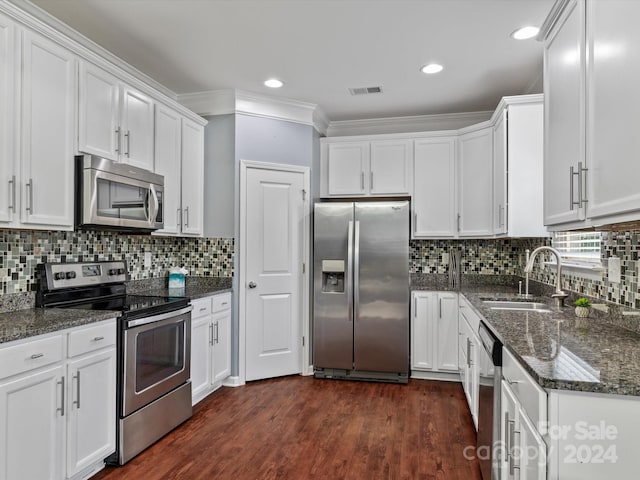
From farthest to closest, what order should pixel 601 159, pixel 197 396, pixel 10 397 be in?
pixel 197 396 < pixel 10 397 < pixel 601 159

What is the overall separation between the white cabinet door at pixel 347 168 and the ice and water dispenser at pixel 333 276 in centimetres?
84

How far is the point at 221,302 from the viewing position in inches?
145

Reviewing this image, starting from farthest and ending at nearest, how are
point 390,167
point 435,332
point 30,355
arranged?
point 390,167 < point 435,332 < point 30,355

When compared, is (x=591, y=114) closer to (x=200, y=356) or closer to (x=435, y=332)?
(x=435, y=332)

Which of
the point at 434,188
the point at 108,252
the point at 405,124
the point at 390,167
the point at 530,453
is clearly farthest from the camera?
the point at 405,124

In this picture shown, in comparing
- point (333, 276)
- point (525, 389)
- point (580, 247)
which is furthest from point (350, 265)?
point (525, 389)

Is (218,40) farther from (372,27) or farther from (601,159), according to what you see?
(601,159)

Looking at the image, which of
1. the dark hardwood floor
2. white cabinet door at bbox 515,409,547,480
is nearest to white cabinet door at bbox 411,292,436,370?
the dark hardwood floor

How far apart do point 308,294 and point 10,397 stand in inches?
105

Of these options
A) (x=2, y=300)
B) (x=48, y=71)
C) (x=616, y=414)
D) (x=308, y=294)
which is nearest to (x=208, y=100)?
(x=48, y=71)

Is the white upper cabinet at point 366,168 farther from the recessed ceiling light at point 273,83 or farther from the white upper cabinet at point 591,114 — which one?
the white upper cabinet at point 591,114

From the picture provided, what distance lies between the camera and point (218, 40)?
2.94m

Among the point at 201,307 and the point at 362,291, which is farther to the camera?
the point at 362,291

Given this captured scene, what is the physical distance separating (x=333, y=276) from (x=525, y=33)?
97.3 inches
